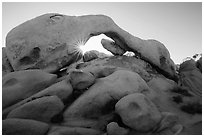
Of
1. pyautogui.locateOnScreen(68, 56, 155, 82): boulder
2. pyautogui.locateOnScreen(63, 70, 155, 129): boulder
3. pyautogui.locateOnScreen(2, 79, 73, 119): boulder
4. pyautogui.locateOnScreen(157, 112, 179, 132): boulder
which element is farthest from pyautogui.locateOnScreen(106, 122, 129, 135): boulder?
pyautogui.locateOnScreen(68, 56, 155, 82): boulder

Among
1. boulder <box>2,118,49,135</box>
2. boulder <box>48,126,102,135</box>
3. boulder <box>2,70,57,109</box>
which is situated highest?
boulder <box>2,70,57,109</box>

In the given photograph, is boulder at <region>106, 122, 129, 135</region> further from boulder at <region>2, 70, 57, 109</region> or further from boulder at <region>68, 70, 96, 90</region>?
boulder at <region>2, 70, 57, 109</region>

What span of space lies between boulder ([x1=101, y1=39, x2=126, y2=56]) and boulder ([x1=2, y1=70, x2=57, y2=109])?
6688mm

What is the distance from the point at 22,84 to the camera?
11.6 meters

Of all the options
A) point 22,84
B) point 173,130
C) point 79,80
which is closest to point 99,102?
point 79,80

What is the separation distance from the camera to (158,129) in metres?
9.75

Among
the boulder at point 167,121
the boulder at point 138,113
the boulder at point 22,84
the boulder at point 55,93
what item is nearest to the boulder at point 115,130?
the boulder at point 138,113

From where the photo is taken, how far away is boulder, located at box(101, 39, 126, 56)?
1795 centimetres

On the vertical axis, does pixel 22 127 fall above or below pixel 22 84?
below

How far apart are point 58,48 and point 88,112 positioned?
584 centimetres

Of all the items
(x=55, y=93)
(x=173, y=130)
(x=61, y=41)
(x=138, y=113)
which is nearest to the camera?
(x=138, y=113)

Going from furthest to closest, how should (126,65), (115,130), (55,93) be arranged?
1. (126,65)
2. (55,93)
3. (115,130)

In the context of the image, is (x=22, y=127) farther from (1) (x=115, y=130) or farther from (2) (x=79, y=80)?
(2) (x=79, y=80)

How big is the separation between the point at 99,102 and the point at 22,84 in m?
3.97
